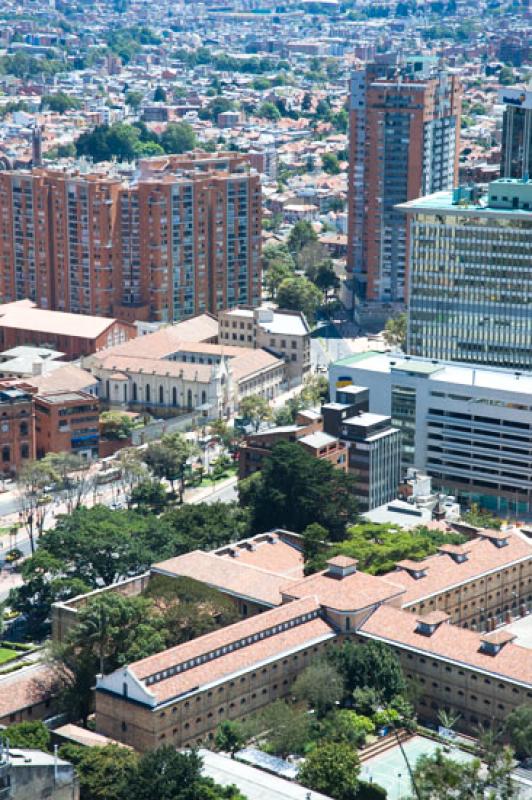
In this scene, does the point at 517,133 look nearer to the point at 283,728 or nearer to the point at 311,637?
the point at 311,637

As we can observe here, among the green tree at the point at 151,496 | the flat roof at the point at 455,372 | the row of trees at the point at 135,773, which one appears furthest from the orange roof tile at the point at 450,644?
the green tree at the point at 151,496

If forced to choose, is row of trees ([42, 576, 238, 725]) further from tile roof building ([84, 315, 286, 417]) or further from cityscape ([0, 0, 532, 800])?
tile roof building ([84, 315, 286, 417])

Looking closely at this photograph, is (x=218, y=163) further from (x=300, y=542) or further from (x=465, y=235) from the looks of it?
(x=300, y=542)

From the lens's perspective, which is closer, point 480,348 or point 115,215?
point 480,348

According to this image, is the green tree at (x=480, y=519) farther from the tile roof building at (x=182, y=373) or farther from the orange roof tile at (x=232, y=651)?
the tile roof building at (x=182, y=373)

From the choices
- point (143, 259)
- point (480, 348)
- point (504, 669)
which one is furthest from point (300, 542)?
point (143, 259)

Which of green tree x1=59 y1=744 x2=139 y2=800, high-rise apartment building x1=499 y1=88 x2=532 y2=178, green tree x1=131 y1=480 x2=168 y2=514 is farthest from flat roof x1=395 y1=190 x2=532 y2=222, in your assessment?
green tree x1=59 y1=744 x2=139 y2=800
